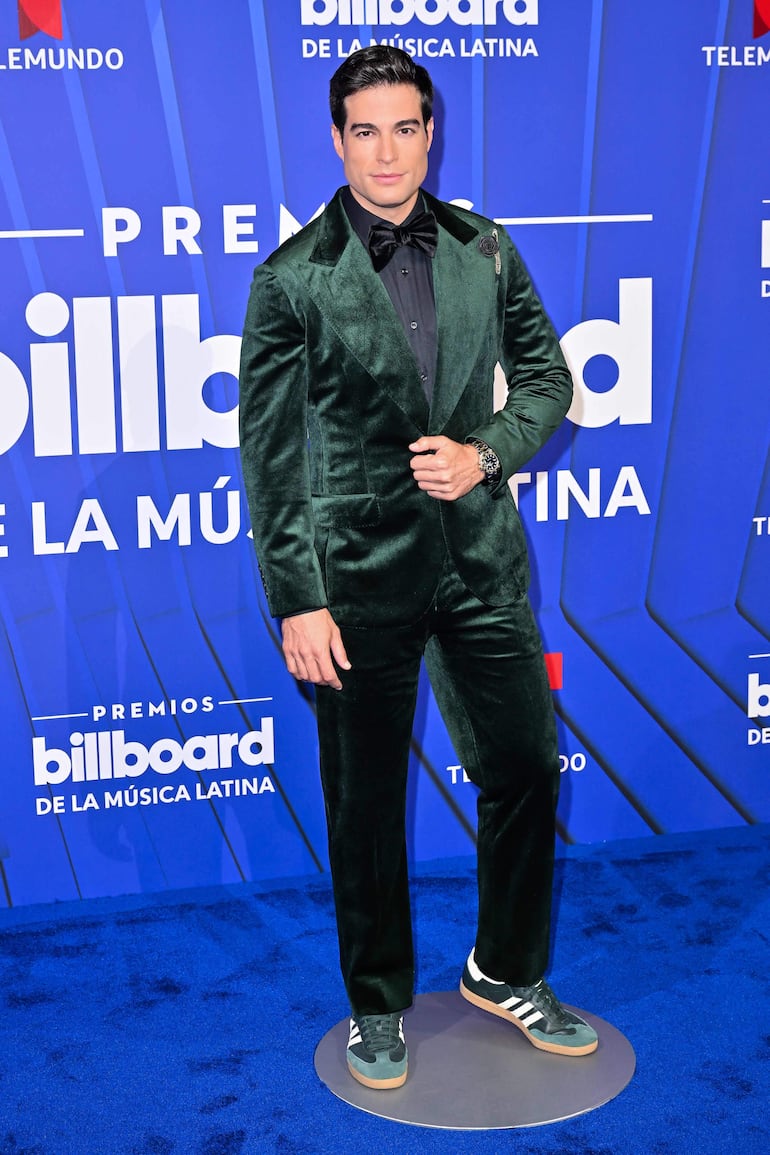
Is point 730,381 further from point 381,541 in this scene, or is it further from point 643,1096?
point 643,1096

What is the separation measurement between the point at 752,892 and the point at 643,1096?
105 centimetres

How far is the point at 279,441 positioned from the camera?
7.75ft

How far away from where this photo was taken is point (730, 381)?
3.70 m

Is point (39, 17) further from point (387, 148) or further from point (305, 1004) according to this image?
point (305, 1004)

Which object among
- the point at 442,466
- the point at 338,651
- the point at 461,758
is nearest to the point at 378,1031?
the point at 461,758

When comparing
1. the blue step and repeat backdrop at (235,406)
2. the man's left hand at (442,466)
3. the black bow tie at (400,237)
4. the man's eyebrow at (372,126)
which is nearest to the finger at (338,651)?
the man's left hand at (442,466)

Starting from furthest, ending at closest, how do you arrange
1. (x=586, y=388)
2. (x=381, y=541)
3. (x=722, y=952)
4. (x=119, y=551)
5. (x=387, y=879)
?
1. (x=586, y=388)
2. (x=119, y=551)
3. (x=722, y=952)
4. (x=387, y=879)
5. (x=381, y=541)

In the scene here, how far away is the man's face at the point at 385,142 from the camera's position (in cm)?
232

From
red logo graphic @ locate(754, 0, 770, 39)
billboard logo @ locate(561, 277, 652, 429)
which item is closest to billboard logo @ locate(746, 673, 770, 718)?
billboard logo @ locate(561, 277, 652, 429)

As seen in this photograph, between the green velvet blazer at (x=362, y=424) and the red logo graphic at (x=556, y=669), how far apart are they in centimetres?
122

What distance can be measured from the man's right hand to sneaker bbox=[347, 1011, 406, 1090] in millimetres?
655

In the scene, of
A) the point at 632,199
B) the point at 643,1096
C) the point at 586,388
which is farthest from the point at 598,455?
the point at 643,1096

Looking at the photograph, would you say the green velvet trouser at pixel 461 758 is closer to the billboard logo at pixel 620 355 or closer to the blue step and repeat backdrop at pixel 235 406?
the blue step and repeat backdrop at pixel 235 406

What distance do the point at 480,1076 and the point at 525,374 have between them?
1.28 m
